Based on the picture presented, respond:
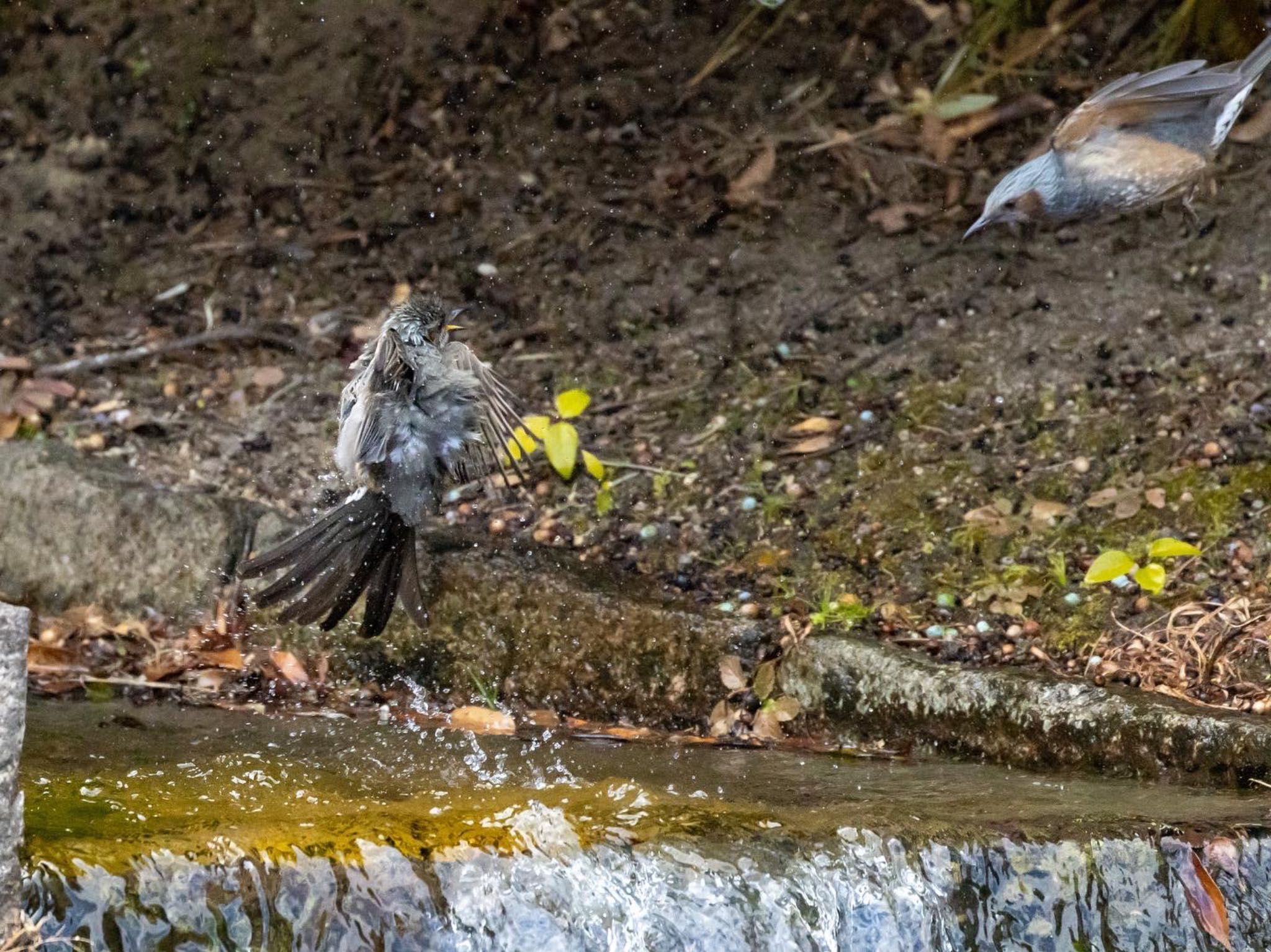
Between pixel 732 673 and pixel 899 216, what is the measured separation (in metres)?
2.37

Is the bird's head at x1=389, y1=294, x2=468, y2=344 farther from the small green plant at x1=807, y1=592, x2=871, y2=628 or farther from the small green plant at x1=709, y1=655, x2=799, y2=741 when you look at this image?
the small green plant at x1=807, y1=592, x2=871, y2=628

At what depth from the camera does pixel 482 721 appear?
3.91 meters

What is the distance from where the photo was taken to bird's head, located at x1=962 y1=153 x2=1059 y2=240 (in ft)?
12.5

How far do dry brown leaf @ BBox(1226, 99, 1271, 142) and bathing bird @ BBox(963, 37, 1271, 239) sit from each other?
1.69m

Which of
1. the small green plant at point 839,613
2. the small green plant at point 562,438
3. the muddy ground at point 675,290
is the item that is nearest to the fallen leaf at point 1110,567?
the muddy ground at point 675,290

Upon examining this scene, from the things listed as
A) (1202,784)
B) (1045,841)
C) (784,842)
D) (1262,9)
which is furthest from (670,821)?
(1262,9)

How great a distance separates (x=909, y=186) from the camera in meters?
5.61

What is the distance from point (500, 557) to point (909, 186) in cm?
247

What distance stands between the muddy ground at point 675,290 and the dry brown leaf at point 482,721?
2.54 feet

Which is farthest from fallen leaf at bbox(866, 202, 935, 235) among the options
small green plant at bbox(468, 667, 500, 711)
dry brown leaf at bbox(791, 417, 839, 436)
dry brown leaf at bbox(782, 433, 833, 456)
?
small green plant at bbox(468, 667, 500, 711)

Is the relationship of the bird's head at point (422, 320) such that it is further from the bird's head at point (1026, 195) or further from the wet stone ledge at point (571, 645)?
the bird's head at point (1026, 195)

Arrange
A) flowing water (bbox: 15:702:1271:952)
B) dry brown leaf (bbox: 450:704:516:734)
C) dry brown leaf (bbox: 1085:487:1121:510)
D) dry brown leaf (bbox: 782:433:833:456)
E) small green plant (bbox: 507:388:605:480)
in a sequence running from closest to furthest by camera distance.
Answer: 1. flowing water (bbox: 15:702:1271:952)
2. dry brown leaf (bbox: 450:704:516:734)
3. dry brown leaf (bbox: 1085:487:1121:510)
4. small green plant (bbox: 507:388:605:480)
5. dry brown leaf (bbox: 782:433:833:456)

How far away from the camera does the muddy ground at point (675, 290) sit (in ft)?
14.5

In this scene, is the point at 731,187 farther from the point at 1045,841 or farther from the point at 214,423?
the point at 1045,841
